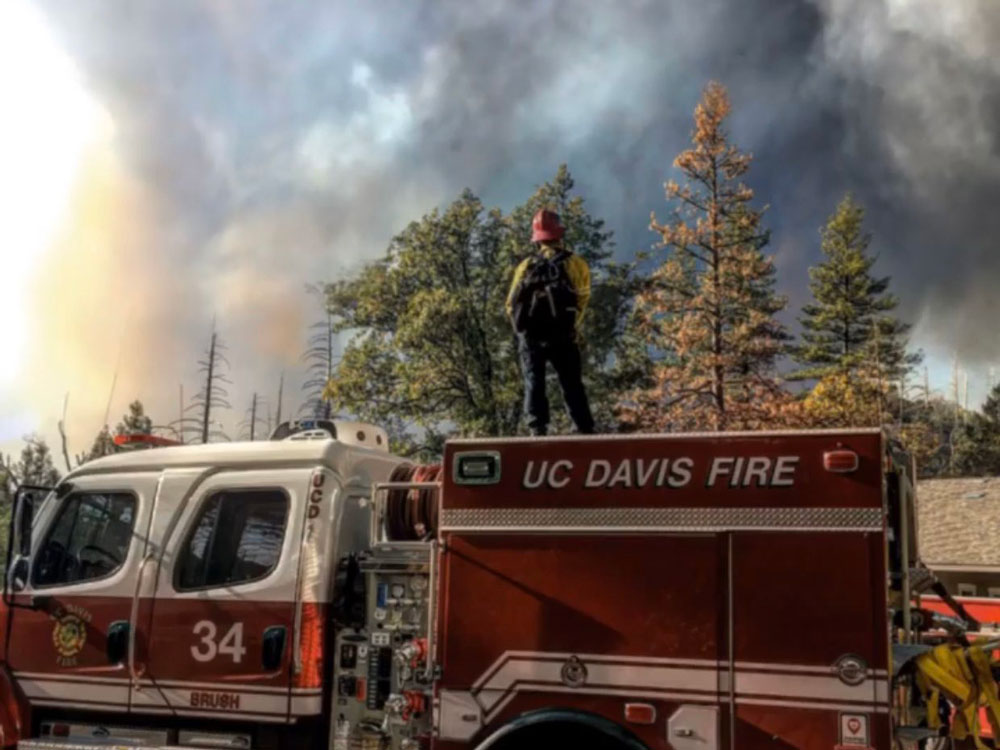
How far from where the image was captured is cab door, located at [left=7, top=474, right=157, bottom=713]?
20.7 feet

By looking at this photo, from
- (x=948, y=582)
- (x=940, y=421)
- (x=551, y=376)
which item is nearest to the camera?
(x=948, y=582)

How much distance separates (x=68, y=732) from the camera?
6418 millimetres

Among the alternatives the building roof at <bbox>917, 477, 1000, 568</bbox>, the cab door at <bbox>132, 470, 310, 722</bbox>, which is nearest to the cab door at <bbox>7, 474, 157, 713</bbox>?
the cab door at <bbox>132, 470, 310, 722</bbox>

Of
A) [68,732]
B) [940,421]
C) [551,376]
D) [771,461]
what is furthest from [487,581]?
[940,421]

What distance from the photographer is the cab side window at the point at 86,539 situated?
258 inches

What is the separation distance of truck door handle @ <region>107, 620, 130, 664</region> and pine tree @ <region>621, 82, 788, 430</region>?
2267cm

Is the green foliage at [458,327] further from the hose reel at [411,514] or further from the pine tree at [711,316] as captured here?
the hose reel at [411,514]

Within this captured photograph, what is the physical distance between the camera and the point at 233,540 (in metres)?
6.27

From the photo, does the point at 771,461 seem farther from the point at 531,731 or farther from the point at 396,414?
the point at 396,414

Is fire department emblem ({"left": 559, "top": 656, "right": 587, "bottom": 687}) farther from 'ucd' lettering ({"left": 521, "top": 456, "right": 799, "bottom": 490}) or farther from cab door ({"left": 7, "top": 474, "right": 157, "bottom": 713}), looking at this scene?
cab door ({"left": 7, "top": 474, "right": 157, "bottom": 713})

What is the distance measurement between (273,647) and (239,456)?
127cm

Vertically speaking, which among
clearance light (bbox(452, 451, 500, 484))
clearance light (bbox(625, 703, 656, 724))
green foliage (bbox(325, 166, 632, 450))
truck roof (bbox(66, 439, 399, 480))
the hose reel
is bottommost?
clearance light (bbox(625, 703, 656, 724))

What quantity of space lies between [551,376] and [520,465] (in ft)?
64.8

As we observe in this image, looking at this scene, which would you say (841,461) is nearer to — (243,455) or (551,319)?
(551,319)
